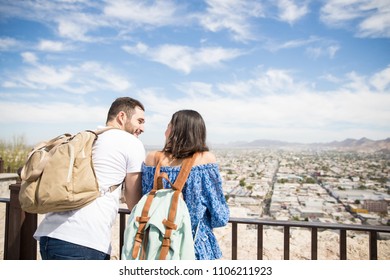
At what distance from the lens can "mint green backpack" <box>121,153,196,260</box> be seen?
3.26 ft

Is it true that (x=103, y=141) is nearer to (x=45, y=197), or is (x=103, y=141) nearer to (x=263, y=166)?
(x=45, y=197)

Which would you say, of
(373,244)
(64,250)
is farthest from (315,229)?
(64,250)

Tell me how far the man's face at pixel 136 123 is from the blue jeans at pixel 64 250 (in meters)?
0.55

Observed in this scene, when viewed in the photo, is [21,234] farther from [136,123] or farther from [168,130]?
[168,130]

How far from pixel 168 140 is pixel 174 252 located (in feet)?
1.43

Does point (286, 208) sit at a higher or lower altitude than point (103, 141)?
lower

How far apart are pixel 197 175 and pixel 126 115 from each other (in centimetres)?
49

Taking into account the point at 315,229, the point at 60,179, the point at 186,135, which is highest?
the point at 186,135

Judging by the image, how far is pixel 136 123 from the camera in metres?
1.33

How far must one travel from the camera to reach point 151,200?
1.03 meters

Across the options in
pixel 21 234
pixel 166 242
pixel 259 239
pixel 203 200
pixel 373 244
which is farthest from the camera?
pixel 21 234

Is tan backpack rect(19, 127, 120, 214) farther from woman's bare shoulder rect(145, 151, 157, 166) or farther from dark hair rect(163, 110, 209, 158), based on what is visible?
dark hair rect(163, 110, 209, 158)
